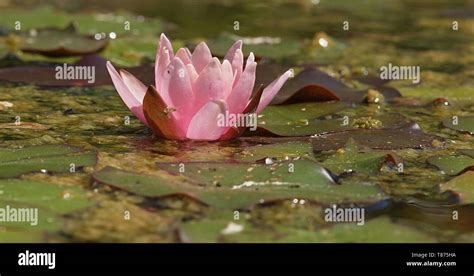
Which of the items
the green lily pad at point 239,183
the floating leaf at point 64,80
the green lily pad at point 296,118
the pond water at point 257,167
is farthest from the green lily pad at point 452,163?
the floating leaf at point 64,80

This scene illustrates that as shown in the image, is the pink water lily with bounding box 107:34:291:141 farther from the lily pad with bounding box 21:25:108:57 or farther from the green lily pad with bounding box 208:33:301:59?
the green lily pad with bounding box 208:33:301:59

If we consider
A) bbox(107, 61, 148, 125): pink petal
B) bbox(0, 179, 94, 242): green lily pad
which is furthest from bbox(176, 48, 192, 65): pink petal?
bbox(0, 179, 94, 242): green lily pad

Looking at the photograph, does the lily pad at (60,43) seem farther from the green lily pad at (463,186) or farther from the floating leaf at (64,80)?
the green lily pad at (463,186)

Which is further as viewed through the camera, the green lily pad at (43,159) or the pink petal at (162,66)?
the pink petal at (162,66)

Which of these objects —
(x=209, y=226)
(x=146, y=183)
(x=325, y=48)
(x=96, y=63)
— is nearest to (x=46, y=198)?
(x=146, y=183)

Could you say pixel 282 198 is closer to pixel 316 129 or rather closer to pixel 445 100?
pixel 316 129

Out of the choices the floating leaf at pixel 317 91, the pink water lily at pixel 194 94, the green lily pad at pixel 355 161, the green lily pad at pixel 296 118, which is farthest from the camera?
the floating leaf at pixel 317 91
